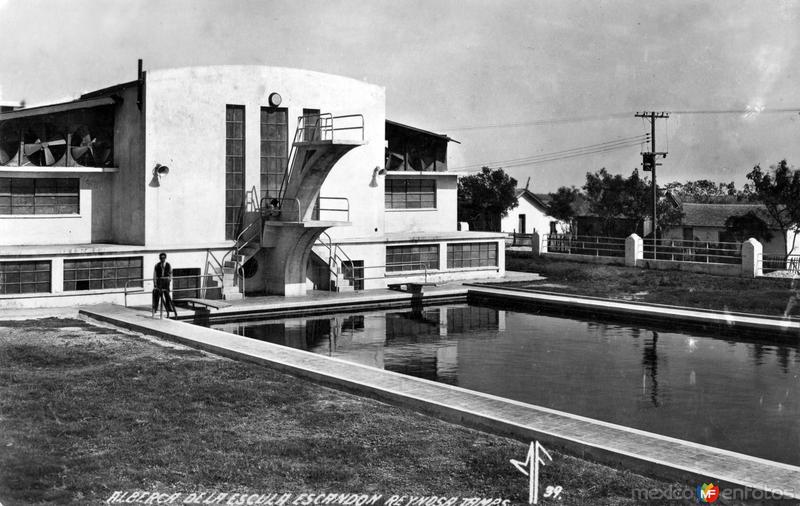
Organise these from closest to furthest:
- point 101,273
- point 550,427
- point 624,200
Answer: point 550,427 → point 101,273 → point 624,200

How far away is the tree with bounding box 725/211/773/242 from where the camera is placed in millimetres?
42688

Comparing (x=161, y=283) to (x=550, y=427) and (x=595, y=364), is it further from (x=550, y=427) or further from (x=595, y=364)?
(x=550, y=427)

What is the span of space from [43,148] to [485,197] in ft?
123

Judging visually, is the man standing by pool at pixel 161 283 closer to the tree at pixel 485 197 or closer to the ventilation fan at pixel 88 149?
the ventilation fan at pixel 88 149

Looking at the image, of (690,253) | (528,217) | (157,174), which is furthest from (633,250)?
(528,217)

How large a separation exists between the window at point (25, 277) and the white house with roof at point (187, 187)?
0.10 feet

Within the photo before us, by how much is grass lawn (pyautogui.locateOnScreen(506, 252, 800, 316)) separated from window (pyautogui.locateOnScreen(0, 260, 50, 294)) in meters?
15.5

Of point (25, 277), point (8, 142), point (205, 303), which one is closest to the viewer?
point (205, 303)

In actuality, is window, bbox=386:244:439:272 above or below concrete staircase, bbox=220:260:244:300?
above

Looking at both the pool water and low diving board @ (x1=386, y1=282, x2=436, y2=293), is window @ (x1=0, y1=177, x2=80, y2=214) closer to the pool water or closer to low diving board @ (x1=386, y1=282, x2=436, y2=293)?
the pool water

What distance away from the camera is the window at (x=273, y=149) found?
25.5m

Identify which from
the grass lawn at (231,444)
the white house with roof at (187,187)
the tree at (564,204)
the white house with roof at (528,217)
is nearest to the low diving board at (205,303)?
the white house with roof at (187,187)

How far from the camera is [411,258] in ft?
95.7

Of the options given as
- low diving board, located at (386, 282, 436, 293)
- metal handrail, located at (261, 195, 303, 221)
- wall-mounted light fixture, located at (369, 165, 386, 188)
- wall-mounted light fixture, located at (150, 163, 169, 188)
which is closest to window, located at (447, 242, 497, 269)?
low diving board, located at (386, 282, 436, 293)
